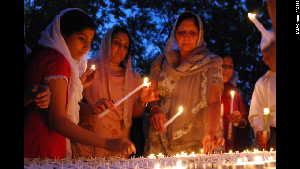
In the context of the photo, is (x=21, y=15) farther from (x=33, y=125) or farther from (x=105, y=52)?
(x=105, y=52)

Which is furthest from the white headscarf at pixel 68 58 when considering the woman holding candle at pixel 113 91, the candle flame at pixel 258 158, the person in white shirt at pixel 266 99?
the person in white shirt at pixel 266 99

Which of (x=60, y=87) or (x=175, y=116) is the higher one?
(x=60, y=87)

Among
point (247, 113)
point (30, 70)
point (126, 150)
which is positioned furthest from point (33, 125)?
point (247, 113)

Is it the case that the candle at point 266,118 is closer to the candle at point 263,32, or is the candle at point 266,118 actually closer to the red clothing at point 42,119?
the candle at point 263,32

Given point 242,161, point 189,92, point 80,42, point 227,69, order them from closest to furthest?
point 242,161
point 80,42
point 189,92
point 227,69

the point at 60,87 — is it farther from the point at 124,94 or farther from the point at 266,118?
the point at 266,118

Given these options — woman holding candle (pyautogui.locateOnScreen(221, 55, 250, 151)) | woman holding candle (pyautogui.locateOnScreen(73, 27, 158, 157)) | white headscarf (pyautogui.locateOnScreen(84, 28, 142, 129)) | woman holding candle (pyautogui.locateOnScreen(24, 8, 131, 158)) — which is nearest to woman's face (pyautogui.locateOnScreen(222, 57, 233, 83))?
woman holding candle (pyautogui.locateOnScreen(221, 55, 250, 151))

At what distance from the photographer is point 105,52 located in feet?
14.4

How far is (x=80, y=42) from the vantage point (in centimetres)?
411

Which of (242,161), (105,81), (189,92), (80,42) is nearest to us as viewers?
(242,161)

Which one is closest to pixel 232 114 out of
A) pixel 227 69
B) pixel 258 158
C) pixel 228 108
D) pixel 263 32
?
pixel 228 108

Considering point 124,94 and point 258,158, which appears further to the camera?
point 124,94

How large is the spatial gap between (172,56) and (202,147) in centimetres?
85

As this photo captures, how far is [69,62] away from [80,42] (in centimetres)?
23
